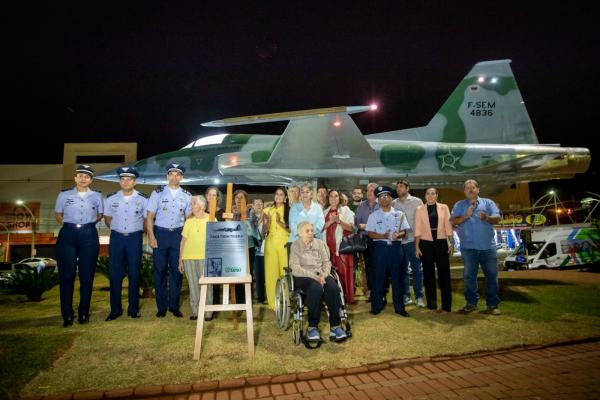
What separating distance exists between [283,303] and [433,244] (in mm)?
2476

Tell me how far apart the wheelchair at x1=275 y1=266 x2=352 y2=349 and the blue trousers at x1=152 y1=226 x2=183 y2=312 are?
A: 161 cm

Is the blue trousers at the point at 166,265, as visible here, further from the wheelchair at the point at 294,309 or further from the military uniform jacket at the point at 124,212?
the wheelchair at the point at 294,309

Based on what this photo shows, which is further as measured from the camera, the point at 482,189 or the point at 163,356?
the point at 482,189

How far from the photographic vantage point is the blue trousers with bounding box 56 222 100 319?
4.45 m

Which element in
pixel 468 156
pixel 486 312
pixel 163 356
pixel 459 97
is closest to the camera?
pixel 163 356

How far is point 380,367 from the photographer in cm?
319

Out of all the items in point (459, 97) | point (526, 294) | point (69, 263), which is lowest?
point (526, 294)

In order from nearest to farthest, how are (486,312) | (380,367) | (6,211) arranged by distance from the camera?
1. (380,367)
2. (486,312)
3. (6,211)

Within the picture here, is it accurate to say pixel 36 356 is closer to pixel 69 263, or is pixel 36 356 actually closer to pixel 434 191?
pixel 69 263

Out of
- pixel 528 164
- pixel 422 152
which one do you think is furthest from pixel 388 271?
pixel 528 164

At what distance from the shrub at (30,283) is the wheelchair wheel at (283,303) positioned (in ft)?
16.1

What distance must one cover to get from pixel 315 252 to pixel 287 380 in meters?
1.53

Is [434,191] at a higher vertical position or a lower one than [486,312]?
higher

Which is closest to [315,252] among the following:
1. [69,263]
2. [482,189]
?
[69,263]
